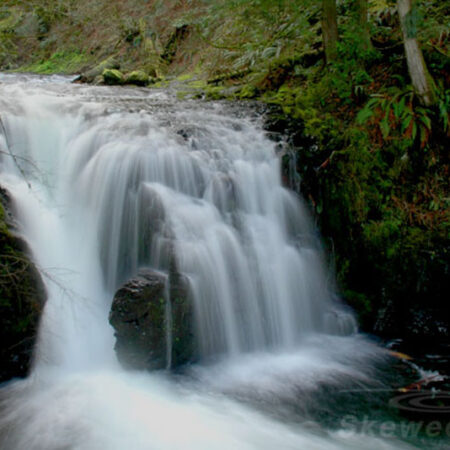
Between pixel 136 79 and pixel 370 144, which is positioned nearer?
pixel 370 144

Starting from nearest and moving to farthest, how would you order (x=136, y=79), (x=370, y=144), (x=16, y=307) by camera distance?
1. (x=16, y=307)
2. (x=370, y=144)
3. (x=136, y=79)

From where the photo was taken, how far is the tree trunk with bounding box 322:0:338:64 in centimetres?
667

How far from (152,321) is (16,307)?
4.11 feet

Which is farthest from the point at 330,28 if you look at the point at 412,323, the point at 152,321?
the point at 152,321

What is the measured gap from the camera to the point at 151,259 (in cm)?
437

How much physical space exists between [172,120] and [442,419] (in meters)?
5.43

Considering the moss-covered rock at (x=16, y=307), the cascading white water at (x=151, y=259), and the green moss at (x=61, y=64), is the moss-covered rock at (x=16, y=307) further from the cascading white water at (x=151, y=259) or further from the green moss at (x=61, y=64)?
the green moss at (x=61, y=64)

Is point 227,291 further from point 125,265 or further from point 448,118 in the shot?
point 448,118

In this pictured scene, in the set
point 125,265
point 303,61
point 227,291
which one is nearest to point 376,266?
point 227,291

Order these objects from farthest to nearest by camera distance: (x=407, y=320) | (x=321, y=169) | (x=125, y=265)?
(x=321, y=169) < (x=407, y=320) < (x=125, y=265)

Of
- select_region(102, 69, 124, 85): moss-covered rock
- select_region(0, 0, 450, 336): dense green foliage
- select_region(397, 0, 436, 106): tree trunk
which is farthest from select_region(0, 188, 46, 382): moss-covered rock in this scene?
select_region(102, 69, 124, 85): moss-covered rock

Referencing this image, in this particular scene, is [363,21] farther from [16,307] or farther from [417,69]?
[16,307]

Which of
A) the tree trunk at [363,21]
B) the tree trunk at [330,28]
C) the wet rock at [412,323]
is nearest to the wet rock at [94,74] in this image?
the tree trunk at [330,28]

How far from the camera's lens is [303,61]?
770 centimetres
